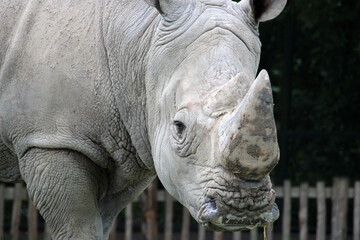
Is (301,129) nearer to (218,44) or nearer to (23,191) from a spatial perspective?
(23,191)

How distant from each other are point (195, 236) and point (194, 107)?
598 cm

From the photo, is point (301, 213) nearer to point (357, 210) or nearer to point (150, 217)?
point (357, 210)

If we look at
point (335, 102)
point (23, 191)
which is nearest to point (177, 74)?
point (23, 191)

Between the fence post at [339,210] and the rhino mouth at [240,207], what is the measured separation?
16.5 ft

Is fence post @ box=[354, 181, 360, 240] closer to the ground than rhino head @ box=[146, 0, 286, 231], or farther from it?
closer to the ground

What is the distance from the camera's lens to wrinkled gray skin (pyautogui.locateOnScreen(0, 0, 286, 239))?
11.8 ft

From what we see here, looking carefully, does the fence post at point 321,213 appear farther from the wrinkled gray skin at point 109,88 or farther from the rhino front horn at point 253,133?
the rhino front horn at point 253,133

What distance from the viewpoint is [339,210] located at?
8188 mm

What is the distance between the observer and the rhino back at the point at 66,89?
402 cm

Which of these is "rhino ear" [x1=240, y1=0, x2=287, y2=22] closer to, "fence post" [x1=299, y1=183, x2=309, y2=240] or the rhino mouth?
the rhino mouth

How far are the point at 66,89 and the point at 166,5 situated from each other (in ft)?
2.37

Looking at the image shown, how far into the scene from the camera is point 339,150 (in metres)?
9.55

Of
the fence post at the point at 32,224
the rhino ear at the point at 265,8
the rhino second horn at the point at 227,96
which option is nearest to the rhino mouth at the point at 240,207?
the rhino second horn at the point at 227,96

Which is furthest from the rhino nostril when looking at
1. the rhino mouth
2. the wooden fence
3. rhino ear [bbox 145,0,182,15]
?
the wooden fence
